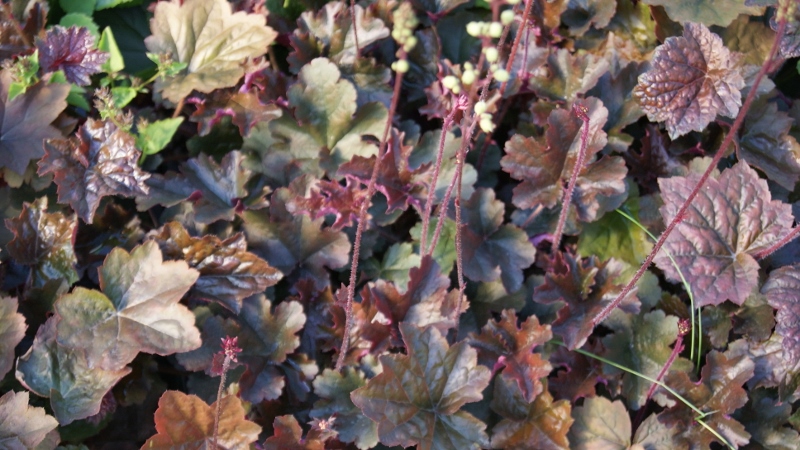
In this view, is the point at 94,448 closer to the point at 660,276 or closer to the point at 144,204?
the point at 144,204

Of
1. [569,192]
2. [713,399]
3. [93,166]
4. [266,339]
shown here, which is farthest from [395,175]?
[713,399]

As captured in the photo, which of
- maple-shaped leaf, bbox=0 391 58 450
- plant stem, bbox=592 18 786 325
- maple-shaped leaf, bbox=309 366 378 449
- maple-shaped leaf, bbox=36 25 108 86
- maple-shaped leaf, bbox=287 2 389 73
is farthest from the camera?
maple-shaped leaf, bbox=287 2 389 73

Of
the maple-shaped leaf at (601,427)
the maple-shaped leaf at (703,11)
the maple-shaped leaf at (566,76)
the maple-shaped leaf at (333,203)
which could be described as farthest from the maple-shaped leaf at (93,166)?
the maple-shaped leaf at (703,11)

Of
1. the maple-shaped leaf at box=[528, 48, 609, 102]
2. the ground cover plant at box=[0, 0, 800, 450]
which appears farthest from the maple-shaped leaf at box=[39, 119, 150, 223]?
the maple-shaped leaf at box=[528, 48, 609, 102]

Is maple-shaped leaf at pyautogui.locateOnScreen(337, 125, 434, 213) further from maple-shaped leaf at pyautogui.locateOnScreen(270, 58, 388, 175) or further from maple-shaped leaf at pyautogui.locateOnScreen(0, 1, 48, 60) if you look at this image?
maple-shaped leaf at pyautogui.locateOnScreen(0, 1, 48, 60)

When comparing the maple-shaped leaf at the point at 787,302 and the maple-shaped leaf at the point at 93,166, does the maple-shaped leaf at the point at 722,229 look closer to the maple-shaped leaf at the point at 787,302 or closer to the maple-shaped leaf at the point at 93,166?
the maple-shaped leaf at the point at 787,302
